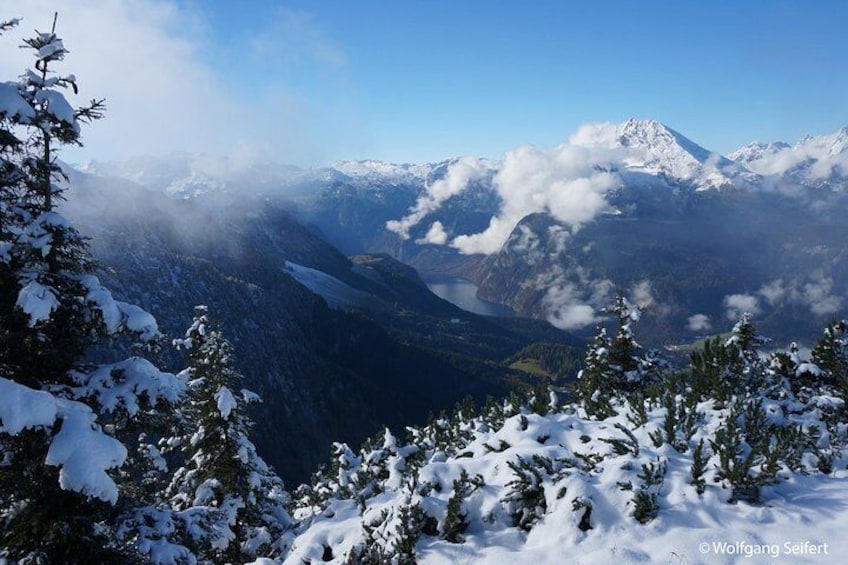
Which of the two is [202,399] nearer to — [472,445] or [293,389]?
[472,445]

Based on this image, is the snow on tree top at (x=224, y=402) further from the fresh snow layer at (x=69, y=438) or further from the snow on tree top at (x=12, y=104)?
the snow on tree top at (x=12, y=104)

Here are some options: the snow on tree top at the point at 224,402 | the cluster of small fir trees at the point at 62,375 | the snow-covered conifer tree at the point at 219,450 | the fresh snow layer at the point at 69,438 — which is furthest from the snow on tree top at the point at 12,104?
the snow-covered conifer tree at the point at 219,450

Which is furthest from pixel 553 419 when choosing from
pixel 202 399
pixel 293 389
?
pixel 293 389

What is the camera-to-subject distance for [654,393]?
53.5ft

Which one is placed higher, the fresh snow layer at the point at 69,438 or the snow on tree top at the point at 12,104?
the snow on tree top at the point at 12,104

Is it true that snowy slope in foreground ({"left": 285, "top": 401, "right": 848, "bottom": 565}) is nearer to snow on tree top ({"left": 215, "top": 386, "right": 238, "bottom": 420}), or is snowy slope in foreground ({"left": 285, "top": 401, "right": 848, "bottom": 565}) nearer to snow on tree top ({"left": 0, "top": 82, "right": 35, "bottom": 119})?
snow on tree top ({"left": 215, "top": 386, "right": 238, "bottom": 420})

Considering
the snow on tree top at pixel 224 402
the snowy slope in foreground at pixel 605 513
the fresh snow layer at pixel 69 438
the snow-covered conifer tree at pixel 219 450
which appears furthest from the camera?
the snow-covered conifer tree at pixel 219 450

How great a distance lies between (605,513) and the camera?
10039 mm

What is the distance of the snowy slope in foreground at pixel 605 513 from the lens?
8.70 m

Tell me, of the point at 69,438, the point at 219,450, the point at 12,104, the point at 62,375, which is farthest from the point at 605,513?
the point at 219,450

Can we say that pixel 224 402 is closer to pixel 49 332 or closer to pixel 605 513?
pixel 49 332

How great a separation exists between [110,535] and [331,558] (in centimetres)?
495

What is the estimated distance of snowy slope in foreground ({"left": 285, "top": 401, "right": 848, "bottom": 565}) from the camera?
28.6ft

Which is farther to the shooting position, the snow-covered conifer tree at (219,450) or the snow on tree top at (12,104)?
the snow-covered conifer tree at (219,450)
